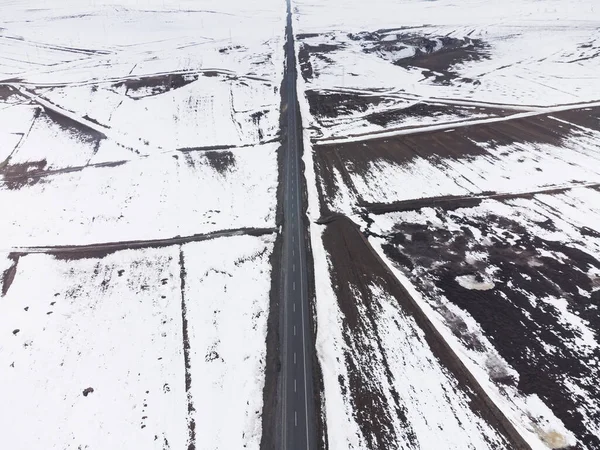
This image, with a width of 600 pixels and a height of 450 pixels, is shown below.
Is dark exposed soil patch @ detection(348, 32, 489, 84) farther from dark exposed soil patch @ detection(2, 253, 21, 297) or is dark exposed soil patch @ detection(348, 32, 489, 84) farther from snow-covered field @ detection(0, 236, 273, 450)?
dark exposed soil patch @ detection(2, 253, 21, 297)

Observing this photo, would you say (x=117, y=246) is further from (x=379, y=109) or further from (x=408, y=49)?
(x=408, y=49)

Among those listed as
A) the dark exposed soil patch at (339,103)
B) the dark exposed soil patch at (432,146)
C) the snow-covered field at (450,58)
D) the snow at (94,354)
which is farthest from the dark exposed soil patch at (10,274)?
the dark exposed soil patch at (339,103)

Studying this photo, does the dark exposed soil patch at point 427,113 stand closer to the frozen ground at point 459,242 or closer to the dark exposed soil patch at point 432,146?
the frozen ground at point 459,242

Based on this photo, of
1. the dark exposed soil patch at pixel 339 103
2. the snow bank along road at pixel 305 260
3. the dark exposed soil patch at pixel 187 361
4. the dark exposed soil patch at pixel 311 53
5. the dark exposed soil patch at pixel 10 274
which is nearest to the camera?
the dark exposed soil patch at pixel 187 361

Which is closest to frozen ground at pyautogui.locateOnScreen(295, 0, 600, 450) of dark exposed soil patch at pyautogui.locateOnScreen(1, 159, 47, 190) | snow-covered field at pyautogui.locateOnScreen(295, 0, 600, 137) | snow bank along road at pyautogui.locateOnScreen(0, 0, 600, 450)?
snow bank along road at pyautogui.locateOnScreen(0, 0, 600, 450)

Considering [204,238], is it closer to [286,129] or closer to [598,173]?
[286,129]

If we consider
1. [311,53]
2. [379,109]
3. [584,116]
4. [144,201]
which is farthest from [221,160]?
[584,116]
